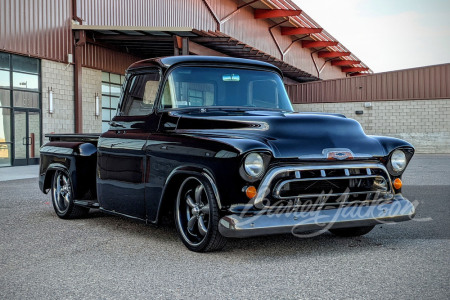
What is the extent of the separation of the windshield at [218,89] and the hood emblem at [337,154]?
134 centimetres

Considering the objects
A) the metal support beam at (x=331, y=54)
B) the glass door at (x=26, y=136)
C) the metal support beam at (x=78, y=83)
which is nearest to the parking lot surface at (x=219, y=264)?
the glass door at (x=26, y=136)

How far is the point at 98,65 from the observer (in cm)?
2445

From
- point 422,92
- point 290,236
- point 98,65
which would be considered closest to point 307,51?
point 422,92

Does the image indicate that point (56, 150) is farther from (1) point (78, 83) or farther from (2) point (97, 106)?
(2) point (97, 106)

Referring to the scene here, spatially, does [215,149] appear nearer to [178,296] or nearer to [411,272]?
[178,296]

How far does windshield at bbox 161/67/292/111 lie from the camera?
5953mm

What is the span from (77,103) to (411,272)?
66.4 feet

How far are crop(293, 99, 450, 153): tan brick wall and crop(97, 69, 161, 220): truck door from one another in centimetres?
2783

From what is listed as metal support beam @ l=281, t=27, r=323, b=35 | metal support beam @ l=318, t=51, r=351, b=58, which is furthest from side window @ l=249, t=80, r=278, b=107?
metal support beam @ l=318, t=51, r=351, b=58

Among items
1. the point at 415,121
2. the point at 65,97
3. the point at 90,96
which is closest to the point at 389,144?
the point at 65,97

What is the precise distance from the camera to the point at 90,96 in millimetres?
A: 24234

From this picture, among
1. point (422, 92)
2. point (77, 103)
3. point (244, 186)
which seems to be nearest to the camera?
Answer: point (244, 186)

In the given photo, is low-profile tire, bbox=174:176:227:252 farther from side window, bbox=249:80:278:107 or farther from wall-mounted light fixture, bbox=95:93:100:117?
wall-mounted light fixture, bbox=95:93:100:117

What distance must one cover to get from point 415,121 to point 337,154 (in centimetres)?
2882
